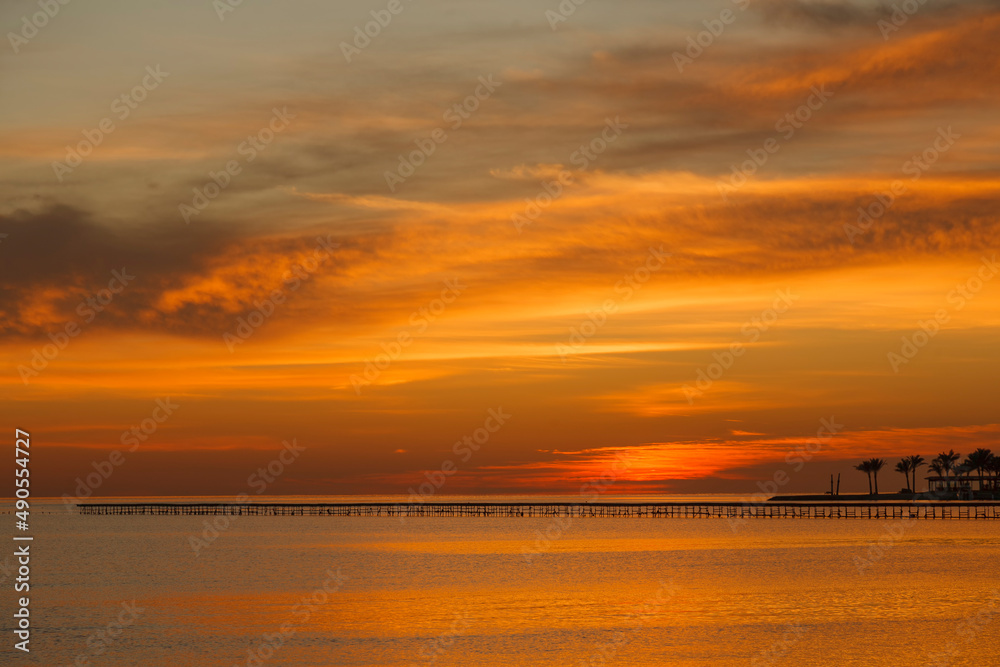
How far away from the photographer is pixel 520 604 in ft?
198

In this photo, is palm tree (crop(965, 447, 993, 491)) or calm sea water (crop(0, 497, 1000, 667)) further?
palm tree (crop(965, 447, 993, 491))

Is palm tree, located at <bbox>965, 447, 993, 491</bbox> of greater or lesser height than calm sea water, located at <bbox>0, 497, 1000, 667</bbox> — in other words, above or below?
above

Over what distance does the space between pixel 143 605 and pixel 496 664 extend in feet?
93.2

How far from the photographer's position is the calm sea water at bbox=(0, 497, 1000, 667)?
147 ft

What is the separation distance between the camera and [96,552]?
108500 mm

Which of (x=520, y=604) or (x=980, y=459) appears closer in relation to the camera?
(x=520, y=604)

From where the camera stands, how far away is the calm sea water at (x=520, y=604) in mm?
44688

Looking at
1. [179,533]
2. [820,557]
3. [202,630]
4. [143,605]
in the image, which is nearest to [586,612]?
[202,630]

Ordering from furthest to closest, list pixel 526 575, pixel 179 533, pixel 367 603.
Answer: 1. pixel 179 533
2. pixel 526 575
3. pixel 367 603

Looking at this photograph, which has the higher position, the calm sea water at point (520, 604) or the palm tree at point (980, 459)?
the palm tree at point (980, 459)

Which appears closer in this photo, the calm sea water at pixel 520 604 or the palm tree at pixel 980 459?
the calm sea water at pixel 520 604

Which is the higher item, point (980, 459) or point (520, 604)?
point (980, 459)

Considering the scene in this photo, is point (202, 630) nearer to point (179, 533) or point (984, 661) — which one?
point (984, 661)

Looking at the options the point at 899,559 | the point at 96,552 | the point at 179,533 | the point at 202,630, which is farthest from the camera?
the point at 179,533
